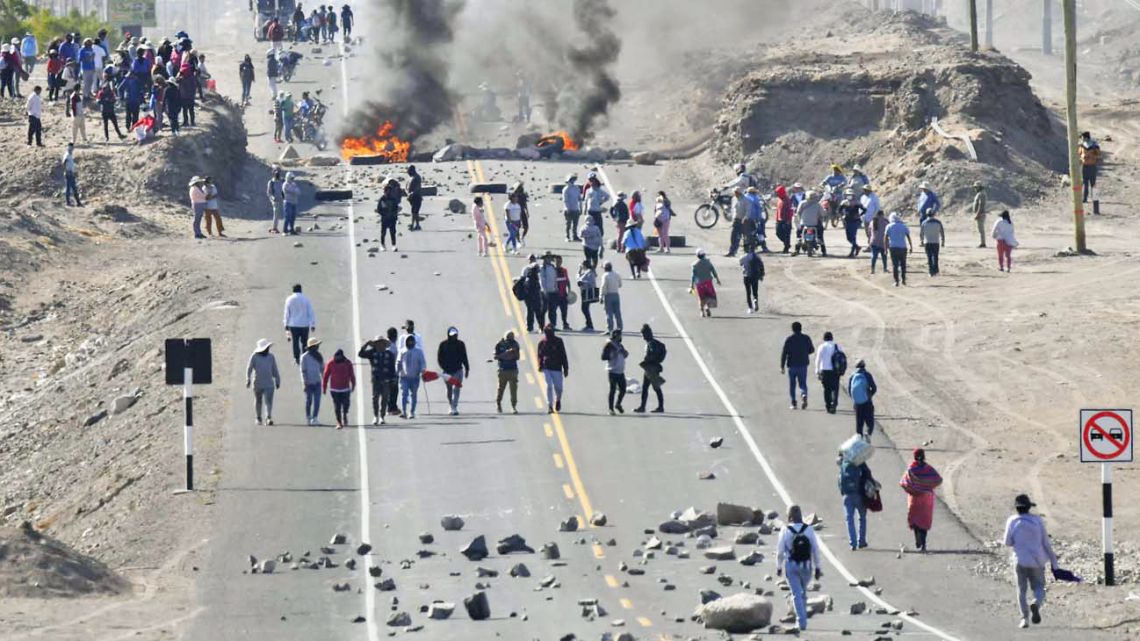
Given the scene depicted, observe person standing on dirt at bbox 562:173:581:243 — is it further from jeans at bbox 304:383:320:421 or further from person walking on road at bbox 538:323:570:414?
jeans at bbox 304:383:320:421

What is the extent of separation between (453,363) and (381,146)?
32.5m

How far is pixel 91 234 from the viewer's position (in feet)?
174

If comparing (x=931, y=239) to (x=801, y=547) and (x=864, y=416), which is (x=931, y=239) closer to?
(x=864, y=416)

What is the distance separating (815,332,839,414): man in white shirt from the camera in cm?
3456

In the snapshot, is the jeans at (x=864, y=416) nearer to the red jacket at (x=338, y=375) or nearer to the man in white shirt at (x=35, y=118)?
the red jacket at (x=338, y=375)

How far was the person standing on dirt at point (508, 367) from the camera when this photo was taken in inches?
1389

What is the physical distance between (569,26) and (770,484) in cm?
4412

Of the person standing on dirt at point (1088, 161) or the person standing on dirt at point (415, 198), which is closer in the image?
the person standing on dirt at point (415, 198)

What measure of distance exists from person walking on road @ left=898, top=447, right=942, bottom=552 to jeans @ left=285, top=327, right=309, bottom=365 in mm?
13656

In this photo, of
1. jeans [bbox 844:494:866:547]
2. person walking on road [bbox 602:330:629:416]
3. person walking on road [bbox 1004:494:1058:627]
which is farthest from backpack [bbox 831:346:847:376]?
person walking on road [bbox 1004:494:1058:627]

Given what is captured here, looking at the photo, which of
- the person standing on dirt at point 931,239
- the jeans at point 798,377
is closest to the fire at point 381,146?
the person standing on dirt at point 931,239

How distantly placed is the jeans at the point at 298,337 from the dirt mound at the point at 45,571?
11249mm

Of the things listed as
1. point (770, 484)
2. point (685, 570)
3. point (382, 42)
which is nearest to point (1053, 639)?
point (685, 570)

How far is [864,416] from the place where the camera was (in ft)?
109
